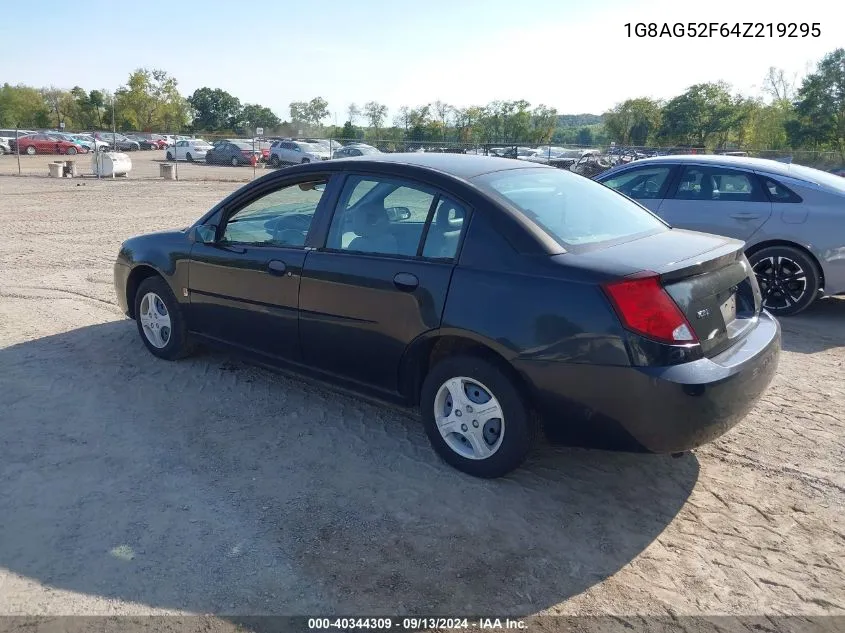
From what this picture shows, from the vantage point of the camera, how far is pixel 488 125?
71.9m

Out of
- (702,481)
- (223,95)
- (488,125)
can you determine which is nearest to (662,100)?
(488,125)

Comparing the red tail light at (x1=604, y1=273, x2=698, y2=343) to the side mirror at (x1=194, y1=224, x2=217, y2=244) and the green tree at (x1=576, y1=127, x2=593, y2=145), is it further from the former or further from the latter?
the green tree at (x1=576, y1=127, x2=593, y2=145)

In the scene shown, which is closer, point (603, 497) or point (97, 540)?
point (97, 540)

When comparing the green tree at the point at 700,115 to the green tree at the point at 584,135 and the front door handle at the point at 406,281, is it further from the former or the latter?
the front door handle at the point at 406,281

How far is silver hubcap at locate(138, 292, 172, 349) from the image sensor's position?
214 inches

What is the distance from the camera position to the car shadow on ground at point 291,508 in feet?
9.46

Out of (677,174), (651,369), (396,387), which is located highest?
(677,174)

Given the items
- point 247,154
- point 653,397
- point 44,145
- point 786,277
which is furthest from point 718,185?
point 44,145

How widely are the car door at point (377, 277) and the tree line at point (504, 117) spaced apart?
1714 inches

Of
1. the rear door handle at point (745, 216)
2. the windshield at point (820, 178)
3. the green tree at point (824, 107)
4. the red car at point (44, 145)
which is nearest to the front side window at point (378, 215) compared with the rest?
the rear door handle at point (745, 216)

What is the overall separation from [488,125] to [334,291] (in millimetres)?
71004

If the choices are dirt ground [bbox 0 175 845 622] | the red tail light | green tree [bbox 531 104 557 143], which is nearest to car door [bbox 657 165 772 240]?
dirt ground [bbox 0 175 845 622]

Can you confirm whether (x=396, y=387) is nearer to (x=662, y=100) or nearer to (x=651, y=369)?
(x=651, y=369)

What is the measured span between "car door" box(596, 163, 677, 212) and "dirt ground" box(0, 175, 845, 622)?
3.15 metres
